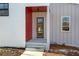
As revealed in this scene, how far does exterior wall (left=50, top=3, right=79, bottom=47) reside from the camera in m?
19.9

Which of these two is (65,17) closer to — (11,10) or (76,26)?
(76,26)

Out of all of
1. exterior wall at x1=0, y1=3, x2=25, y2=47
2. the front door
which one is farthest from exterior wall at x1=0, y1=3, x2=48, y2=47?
the front door

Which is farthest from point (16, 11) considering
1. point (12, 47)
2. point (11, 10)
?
point (12, 47)

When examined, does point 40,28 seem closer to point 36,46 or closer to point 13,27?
point 13,27

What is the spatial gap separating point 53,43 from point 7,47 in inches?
185

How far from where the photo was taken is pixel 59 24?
20406 mm

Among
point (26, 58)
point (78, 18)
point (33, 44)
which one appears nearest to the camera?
point (26, 58)

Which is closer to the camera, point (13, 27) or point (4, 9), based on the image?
point (13, 27)

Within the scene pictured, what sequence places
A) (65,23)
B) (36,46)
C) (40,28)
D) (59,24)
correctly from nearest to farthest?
(36,46) < (59,24) < (65,23) < (40,28)

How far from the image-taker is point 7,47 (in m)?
17.1

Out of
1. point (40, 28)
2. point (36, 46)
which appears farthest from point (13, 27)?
point (40, 28)

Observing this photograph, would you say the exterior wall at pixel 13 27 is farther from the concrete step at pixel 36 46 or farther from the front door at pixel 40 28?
the front door at pixel 40 28

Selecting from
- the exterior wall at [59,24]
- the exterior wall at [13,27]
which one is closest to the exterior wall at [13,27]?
the exterior wall at [13,27]

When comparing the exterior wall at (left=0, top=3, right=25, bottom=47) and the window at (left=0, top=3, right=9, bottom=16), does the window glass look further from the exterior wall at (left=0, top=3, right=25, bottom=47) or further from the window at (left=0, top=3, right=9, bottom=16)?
the window at (left=0, top=3, right=9, bottom=16)
